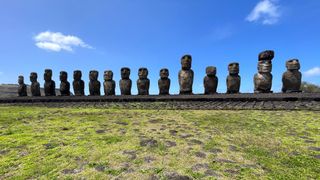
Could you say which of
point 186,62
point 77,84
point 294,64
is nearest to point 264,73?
point 294,64

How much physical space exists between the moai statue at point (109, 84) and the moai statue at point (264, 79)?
7850 mm

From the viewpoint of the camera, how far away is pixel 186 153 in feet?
13.8

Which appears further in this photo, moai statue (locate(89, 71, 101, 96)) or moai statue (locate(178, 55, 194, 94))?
moai statue (locate(89, 71, 101, 96))

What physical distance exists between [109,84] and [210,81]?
5.84 m

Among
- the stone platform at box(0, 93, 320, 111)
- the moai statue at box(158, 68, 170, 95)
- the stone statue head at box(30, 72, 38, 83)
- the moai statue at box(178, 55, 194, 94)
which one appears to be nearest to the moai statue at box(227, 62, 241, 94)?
the moai statue at box(178, 55, 194, 94)

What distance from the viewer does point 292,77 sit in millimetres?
12953

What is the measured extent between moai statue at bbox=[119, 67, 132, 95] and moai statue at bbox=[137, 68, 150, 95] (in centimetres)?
75

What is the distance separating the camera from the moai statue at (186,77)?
590 inches

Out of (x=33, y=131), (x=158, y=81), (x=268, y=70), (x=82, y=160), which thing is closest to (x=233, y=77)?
(x=268, y=70)

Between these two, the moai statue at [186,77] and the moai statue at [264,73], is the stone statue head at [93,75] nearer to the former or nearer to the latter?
the moai statue at [186,77]

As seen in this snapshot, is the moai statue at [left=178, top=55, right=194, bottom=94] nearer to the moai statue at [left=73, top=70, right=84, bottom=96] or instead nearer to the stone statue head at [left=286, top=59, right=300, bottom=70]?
the stone statue head at [left=286, top=59, right=300, bottom=70]

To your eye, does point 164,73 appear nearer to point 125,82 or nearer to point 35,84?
point 125,82

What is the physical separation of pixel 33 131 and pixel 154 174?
340 cm

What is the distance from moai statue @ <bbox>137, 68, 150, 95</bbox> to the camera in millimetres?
15797
